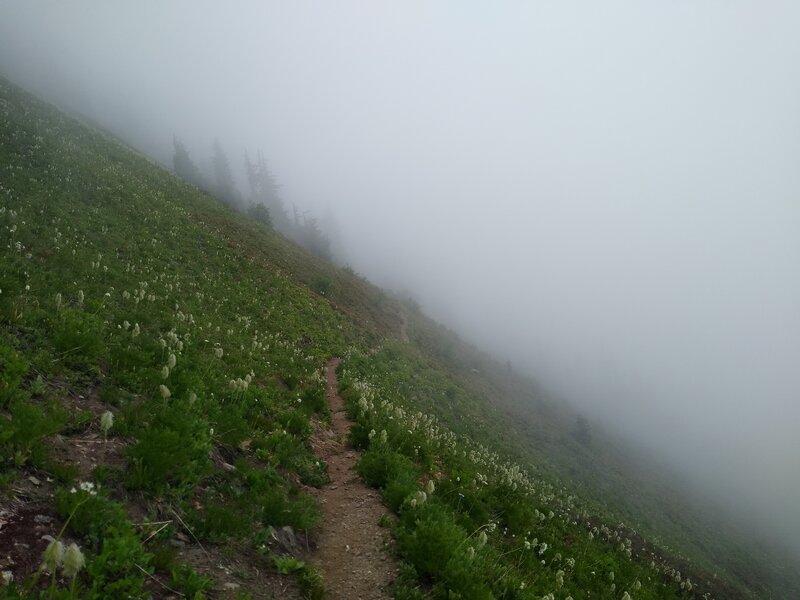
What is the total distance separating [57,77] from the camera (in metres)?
126

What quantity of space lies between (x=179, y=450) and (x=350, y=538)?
2912 mm

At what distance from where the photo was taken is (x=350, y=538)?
6.57 m

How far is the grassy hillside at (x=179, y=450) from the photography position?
14.0 ft

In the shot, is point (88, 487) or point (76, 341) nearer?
point (88, 487)

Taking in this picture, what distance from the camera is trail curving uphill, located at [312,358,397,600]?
554cm

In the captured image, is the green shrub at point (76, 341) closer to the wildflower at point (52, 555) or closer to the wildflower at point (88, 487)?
the wildflower at point (88, 487)

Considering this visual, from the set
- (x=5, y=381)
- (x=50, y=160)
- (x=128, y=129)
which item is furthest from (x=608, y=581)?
(x=128, y=129)

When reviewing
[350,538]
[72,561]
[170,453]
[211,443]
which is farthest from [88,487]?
[350,538]

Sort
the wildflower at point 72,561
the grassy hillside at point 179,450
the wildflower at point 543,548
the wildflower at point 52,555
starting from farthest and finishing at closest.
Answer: the wildflower at point 543,548 < the grassy hillside at point 179,450 < the wildflower at point 72,561 < the wildflower at point 52,555

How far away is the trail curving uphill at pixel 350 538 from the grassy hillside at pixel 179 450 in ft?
0.89

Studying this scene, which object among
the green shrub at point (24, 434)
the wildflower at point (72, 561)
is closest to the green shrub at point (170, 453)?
the green shrub at point (24, 434)

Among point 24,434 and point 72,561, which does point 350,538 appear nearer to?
point 72,561

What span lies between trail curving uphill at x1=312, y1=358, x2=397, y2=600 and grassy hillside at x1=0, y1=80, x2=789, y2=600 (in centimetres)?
27

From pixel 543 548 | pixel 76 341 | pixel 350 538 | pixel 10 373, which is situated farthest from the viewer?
pixel 543 548
